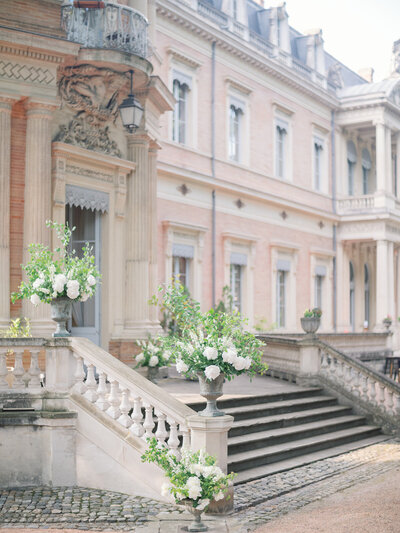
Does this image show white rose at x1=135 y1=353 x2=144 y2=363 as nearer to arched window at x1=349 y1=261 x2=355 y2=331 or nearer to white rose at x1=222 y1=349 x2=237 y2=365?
white rose at x1=222 y1=349 x2=237 y2=365

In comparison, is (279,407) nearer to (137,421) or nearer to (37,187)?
(137,421)

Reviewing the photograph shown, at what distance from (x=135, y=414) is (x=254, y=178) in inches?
600

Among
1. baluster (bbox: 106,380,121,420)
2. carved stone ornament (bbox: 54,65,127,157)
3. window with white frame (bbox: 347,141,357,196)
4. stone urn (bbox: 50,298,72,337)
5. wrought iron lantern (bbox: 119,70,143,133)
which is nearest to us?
baluster (bbox: 106,380,121,420)

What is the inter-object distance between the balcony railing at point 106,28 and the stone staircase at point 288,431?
5612mm

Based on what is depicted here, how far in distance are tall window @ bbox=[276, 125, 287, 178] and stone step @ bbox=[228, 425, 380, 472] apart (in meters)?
13.1

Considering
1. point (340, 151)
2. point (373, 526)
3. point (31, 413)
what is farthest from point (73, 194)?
Result: point (340, 151)

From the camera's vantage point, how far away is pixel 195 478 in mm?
6984

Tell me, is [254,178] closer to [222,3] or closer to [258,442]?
[222,3]

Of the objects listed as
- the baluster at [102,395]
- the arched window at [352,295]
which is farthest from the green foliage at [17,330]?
the arched window at [352,295]

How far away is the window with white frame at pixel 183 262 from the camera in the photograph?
19.0m

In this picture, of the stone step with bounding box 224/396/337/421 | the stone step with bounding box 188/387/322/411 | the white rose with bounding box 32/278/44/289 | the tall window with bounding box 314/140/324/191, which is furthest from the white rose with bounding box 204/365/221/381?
the tall window with bounding box 314/140/324/191

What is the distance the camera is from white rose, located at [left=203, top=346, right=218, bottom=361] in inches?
293

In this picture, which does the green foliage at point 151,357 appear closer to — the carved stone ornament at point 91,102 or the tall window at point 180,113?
the carved stone ornament at point 91,102

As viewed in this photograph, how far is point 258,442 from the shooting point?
9.84m
